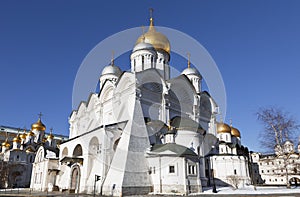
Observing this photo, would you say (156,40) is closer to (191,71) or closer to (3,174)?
(191,71)

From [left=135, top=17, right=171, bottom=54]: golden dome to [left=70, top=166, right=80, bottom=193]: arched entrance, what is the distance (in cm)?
1852

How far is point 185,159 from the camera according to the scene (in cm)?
1922

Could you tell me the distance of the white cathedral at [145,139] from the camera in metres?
19.1

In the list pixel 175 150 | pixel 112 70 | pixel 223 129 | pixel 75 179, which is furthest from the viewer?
pixel 112 70

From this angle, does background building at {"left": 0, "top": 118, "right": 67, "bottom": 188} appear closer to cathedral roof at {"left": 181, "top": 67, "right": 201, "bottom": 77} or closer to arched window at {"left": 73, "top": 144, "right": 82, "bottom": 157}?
arched window at {"left": 73, "top": 144, "right": 82, "bottom": 157}

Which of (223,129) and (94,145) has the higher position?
(223,129)

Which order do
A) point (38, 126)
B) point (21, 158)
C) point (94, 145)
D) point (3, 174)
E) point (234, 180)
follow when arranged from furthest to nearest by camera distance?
1. point (38, 126)
2. point (21, 158)
3. point (3, 174)
4. point (234, 180)
5. point (94, 145)

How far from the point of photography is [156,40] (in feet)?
111

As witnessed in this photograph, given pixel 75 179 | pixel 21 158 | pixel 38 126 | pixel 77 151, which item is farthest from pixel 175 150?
pixel 38 126

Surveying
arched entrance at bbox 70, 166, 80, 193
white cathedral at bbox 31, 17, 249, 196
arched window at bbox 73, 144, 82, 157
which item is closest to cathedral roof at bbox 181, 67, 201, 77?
white cathedral at bbox 31, 17, 249, 196

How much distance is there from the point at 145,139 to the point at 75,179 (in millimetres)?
8361

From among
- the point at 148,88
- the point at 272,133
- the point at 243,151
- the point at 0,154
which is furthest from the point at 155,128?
the point at 0,154

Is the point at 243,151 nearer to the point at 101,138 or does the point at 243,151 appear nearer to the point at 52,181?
the point at 101,138

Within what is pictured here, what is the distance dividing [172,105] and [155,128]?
16.8 feet
